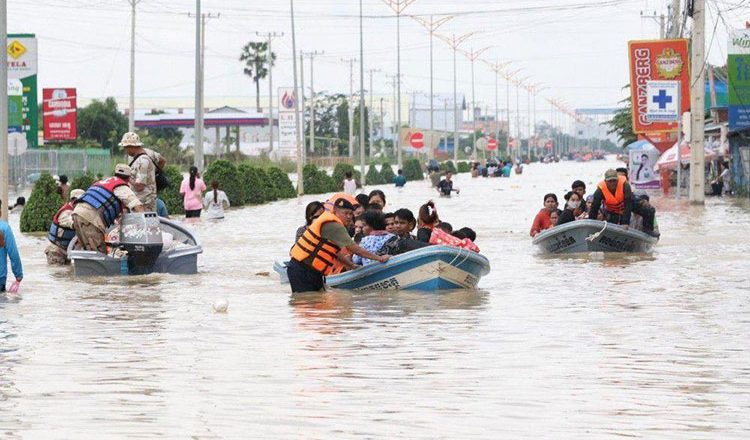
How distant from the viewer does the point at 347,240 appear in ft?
56.8

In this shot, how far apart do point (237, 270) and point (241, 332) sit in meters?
8.89

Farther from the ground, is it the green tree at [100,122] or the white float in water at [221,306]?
the green tree at [100,122]

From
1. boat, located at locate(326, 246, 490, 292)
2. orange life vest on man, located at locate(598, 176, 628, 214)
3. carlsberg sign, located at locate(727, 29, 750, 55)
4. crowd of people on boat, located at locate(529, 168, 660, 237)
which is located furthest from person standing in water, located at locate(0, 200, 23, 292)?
carlsberg sign, located at locate(727, 29, 750, 55)

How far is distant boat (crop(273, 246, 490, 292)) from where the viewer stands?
1784 cm

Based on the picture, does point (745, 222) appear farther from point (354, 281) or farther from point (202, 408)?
point (202, 408)

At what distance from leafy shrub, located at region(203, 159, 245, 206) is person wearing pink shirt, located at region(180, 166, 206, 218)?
403 inches

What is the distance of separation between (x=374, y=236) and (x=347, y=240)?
1090 millimetres

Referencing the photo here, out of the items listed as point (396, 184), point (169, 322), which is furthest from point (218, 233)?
point (396, 184)

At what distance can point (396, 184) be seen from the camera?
80125 mm

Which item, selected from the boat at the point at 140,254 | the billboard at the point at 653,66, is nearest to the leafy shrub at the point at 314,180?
the billboard at the point at 653,66

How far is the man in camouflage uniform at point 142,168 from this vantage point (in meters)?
21.0

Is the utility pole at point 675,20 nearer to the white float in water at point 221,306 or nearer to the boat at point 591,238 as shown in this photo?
the boat at point 591,238

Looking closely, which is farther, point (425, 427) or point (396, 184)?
point (396, 184)

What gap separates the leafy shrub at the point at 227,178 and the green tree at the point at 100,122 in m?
60.9
